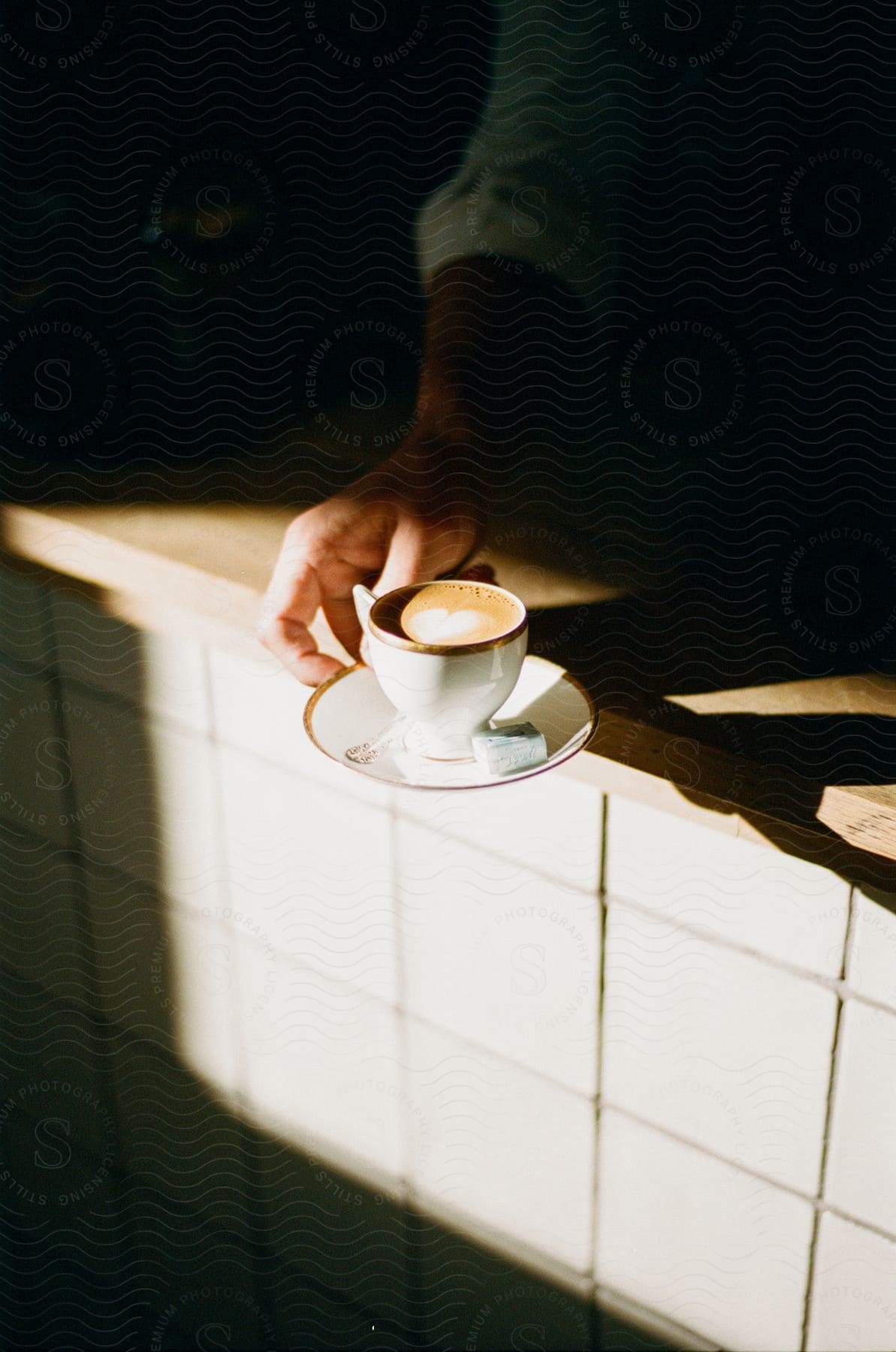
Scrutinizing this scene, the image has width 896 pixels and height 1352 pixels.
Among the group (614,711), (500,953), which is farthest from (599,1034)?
(614,711)

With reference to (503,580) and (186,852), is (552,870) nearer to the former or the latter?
(503,580)

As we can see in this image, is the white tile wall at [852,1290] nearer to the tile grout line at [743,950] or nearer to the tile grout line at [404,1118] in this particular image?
the tile grout line at [743,950]

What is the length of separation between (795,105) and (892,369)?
14 cm

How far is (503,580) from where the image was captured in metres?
0.78

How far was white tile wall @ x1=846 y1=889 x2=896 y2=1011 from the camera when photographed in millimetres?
679

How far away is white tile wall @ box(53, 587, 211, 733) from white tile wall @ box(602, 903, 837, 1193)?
426 mm

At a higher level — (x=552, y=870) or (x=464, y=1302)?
(x=552, y=870)

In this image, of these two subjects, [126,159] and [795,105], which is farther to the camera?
[126,159]

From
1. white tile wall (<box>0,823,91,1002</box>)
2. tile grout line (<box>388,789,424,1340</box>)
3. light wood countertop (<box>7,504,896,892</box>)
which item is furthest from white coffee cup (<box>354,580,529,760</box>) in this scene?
white tile wall (<box>0,823,91,1002</box>)

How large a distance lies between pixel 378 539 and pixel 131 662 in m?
0.37

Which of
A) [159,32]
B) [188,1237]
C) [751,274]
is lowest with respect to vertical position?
[188,1237]

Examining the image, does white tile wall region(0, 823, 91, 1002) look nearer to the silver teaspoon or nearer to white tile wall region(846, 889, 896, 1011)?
the silver teaspoon

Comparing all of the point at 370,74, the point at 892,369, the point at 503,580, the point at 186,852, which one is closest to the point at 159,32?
the point at 370,74

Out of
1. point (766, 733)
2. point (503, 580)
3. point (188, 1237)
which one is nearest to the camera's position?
point (766, 733)
